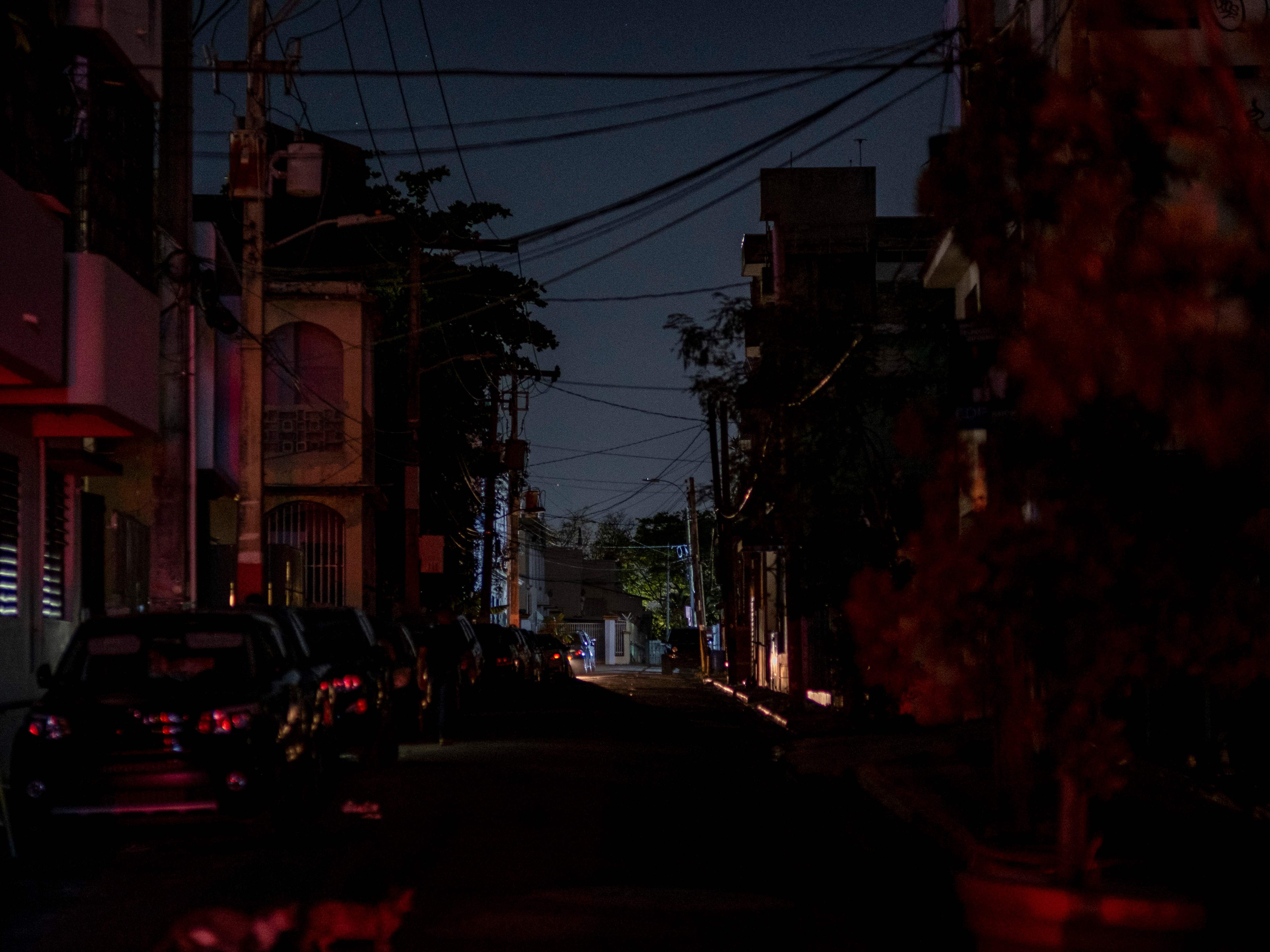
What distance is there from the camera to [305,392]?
38.9 metres

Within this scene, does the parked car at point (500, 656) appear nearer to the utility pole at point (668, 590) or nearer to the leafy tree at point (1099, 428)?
the leafy tree at point (1099, 428)

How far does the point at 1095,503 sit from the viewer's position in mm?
8312

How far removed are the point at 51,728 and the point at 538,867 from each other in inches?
151

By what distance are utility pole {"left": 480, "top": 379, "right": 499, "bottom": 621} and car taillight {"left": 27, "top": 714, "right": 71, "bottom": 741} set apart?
3513 cm

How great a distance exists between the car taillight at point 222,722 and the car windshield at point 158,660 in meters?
0.56

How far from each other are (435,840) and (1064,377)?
6.78 metres

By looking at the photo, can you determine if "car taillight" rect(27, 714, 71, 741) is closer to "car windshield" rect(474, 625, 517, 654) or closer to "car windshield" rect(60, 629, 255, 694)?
"car windshield" rect(60, 629, 255, 694)

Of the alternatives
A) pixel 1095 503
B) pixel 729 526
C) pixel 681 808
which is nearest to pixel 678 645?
pixel 729 526

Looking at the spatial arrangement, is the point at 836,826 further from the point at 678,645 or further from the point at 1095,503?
the point at 678,645

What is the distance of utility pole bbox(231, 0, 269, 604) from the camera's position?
69.7ft

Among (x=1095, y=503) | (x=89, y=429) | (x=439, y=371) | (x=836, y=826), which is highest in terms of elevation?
(x=439, y=371)

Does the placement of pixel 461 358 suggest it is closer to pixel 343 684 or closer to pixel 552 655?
pixel 552 655

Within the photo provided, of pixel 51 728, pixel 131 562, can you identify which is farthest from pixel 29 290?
pixel 131 562

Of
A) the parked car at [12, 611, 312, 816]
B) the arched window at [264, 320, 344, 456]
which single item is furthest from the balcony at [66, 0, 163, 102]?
the arched window at [264, 320, 344, 456]
